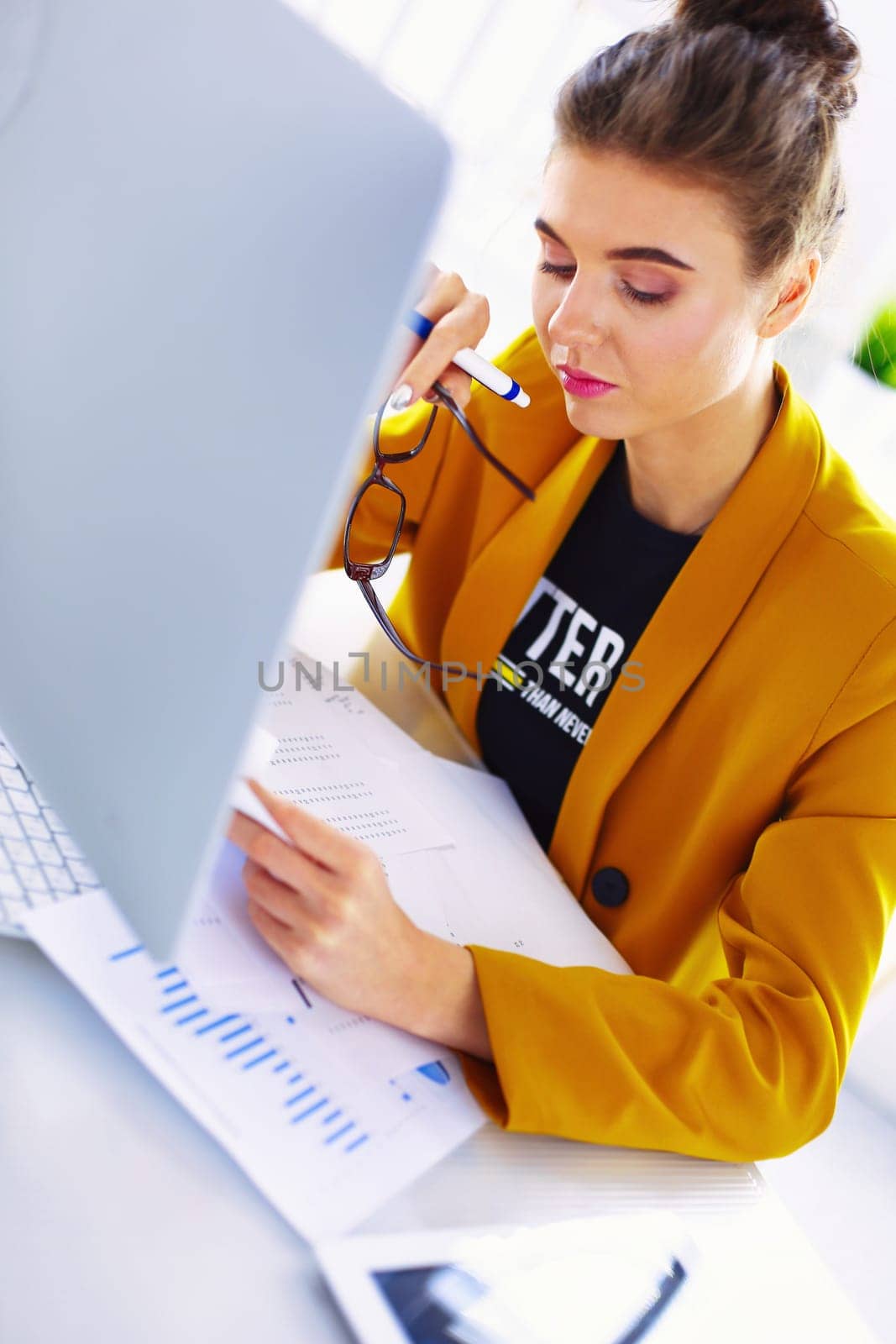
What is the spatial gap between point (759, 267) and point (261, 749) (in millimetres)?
592

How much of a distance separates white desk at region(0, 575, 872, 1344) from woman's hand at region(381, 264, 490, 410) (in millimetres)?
623

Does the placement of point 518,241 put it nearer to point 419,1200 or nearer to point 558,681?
point 558,681

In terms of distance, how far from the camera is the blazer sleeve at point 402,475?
1.24 meters

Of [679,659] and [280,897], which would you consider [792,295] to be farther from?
[280,897]

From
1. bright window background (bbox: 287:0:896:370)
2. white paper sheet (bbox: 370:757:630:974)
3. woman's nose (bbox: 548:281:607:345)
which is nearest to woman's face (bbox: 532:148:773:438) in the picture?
woman's nose (bbox: 548:281:607:345)

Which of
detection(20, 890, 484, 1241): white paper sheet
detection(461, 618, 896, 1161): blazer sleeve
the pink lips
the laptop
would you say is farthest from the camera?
the pink lips

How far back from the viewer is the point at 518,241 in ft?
9.02

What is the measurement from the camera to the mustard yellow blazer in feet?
2.22

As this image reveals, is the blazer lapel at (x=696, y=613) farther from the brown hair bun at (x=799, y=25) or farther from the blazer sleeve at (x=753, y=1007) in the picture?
the brown hair bun at (x=799, y=25)

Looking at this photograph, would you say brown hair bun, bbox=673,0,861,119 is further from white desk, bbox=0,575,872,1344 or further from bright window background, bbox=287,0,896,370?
bright window background, bbox=287,0,896,370

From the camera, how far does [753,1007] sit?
2.44 feet

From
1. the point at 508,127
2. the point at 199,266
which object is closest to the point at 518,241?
the point at 508,127

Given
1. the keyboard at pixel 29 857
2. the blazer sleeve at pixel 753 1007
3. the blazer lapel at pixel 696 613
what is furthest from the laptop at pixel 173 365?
the blazer lapel at pixel 696 613

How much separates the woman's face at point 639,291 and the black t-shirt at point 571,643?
15cm
